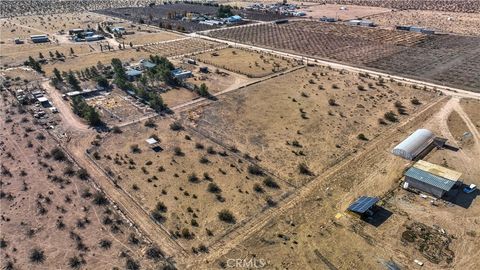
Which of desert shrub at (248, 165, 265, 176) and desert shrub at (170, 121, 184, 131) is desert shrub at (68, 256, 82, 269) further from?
desert shrub at (170, 121, 184, 131)

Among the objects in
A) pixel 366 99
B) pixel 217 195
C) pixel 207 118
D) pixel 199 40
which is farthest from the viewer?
pixel 199 40

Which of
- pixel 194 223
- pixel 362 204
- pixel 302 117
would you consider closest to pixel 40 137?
pixel 194 223

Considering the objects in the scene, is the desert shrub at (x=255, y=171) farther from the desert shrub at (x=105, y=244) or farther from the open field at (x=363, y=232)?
the desert shrub at (x=105, y=244)

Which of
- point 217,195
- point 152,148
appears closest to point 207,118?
point 152,148

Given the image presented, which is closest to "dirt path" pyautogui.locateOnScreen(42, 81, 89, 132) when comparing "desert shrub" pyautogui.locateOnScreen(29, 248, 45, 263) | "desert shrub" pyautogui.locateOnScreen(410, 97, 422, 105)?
"desert shrub" pyautogui.locateOnScreen(29, 248, 45, 263)

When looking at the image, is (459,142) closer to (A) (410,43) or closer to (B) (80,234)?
(B) (80,234)

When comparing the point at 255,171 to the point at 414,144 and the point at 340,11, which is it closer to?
the point at 414,144
